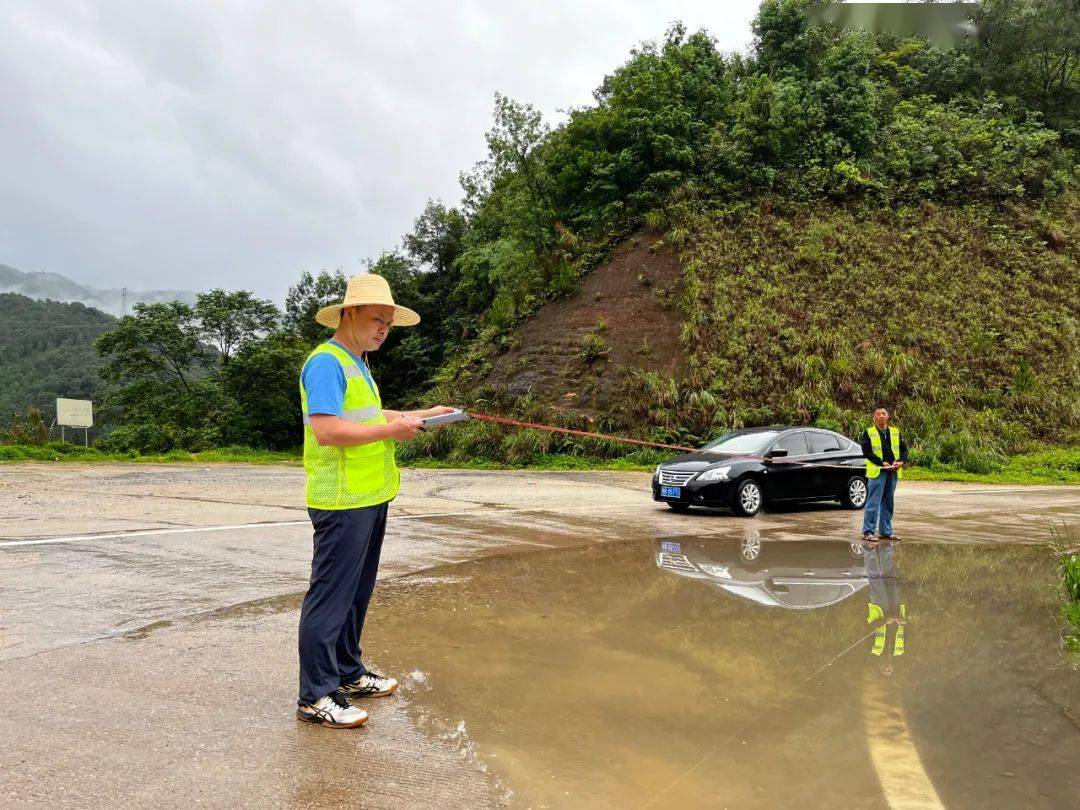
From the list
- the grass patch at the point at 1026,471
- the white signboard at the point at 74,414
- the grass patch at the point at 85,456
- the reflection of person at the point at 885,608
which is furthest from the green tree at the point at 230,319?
the reflection of person at the point at 885,608

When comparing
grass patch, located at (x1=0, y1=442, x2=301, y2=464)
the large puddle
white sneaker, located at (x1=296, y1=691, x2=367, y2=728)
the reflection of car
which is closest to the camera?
the large puddle

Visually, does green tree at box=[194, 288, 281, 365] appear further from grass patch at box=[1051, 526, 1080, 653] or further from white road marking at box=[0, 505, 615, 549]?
grass patch at box=[1051, 526, 1080, 653]

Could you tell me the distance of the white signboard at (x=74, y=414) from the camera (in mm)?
37344

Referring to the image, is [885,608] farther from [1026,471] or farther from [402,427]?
[1026,471]

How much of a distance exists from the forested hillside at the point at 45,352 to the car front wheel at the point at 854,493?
4914cm

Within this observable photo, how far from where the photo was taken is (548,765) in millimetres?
3428

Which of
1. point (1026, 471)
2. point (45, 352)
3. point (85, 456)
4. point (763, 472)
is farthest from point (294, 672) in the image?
point (45, 352)

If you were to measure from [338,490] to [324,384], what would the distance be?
0.52m

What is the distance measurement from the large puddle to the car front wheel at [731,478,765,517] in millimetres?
4917

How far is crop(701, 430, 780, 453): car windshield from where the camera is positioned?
13633 millimetres

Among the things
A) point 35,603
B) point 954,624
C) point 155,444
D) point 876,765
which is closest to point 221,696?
point 35,603

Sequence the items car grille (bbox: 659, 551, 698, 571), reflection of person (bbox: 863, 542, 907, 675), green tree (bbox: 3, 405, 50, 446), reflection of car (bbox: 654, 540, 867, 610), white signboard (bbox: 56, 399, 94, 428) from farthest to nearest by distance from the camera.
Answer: white signboard (bbox: 56, 399, 94, 428)
green tree (bbox: 3, 405, 50, 446)
car grille (bbox: 659, 551, 698, 571)
reflection of car (bbox: 654, 540, 867, 610)
reflection of person (bbox: 863, 542, 907, 675)

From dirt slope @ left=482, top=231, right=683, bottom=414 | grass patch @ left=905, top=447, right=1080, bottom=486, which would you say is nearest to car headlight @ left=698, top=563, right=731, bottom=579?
grass patch @ left=905, top=447, right=1080, bottom=486

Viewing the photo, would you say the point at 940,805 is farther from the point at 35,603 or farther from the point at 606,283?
the point at 606,283
